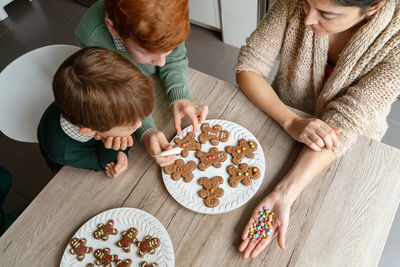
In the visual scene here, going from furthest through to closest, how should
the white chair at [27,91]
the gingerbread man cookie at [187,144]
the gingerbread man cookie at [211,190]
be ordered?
the white chair at [27,91] < the gingerbread man cookie at [187,144] < the gingerbread man cookie at [211,190]

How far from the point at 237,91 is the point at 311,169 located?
1.30 feet

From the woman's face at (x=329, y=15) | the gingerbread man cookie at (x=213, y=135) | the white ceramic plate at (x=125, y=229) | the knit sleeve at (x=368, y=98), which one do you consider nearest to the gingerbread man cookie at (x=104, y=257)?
the white ceramic plate at (x=125, y=229)

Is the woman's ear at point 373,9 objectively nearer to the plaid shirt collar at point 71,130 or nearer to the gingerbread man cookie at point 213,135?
the gingerbread man cookie at point 213,135

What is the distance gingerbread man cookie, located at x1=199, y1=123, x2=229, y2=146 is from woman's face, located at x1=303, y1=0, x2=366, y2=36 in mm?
434

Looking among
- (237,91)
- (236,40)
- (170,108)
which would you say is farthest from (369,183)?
(236,40)

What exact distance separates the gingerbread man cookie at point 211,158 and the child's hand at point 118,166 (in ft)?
0.79

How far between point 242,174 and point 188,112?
277mm

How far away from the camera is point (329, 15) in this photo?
36.4 inches

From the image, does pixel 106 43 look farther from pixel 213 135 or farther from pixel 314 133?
pixel 314 133

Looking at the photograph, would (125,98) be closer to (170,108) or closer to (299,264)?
(170,108)

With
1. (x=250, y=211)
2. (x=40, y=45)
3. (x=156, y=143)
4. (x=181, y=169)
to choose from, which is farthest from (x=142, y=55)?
(x=40, y=45)

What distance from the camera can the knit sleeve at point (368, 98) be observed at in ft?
3.15

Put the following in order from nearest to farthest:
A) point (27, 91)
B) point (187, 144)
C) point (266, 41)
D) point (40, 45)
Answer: point (187, 144) < point (266, 41) < point (27, 91) < point (40, 45)

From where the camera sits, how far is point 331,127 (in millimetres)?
1016
